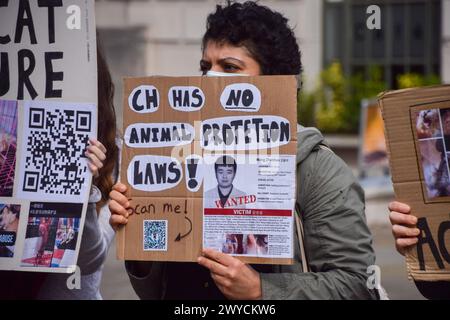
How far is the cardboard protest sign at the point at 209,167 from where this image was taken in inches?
88.0

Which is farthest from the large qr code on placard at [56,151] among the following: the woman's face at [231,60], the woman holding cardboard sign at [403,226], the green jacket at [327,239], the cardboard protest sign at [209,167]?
the woman holding cardboard sign at [403,226]

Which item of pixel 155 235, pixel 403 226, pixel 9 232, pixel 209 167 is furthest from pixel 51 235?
pixel 403 226

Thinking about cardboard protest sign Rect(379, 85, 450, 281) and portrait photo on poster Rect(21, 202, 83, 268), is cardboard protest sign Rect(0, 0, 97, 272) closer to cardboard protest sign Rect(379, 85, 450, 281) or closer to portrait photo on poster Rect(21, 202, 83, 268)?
portrait photo on poster Rect(21, 202, 83, 268)

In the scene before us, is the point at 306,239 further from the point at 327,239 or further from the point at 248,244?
the point at 248,244

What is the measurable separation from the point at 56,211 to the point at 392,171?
1.03m

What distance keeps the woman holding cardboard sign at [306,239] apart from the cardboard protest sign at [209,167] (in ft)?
0.20

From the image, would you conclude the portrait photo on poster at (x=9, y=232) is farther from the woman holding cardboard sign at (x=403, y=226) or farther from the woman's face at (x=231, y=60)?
the woman holding cardboard sign at (x=403, y=226)

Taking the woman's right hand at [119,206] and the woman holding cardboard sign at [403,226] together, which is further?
the woman's right hand at [119,206]

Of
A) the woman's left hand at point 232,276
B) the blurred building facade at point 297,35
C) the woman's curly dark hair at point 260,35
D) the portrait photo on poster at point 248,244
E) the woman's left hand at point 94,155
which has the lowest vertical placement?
the woman's left hand at point 232,276

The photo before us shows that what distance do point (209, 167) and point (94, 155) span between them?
1.34ft

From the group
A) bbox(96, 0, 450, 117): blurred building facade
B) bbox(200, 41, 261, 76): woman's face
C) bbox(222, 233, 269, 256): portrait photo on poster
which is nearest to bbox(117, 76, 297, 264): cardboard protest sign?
bbox(222, 233, 269, 256): portrait photo on poster

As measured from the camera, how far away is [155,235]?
2320 mm
